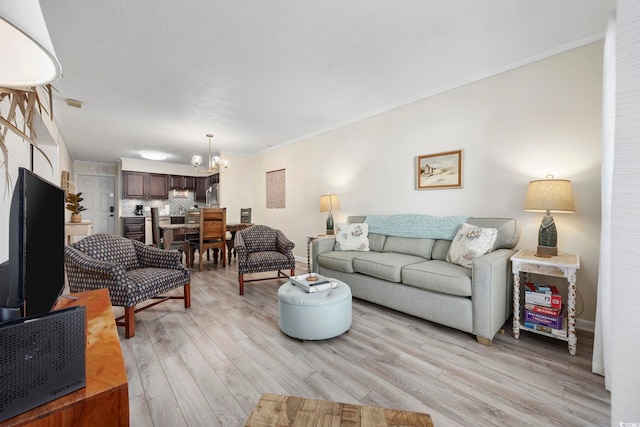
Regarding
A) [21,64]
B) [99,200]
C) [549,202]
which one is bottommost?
[549,202]

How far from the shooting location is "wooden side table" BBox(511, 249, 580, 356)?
1917 mm

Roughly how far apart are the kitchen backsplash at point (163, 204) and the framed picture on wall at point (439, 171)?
695 centimetres

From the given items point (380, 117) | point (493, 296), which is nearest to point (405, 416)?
point (493, 296)

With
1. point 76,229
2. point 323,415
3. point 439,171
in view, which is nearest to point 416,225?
point 439,171

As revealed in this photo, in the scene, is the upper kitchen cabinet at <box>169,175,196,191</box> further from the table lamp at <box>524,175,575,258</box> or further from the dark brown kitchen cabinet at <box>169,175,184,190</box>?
the table lamp at <box>524,175,575,258</box>

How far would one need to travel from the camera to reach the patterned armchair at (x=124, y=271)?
215cm

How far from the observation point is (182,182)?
8.20m

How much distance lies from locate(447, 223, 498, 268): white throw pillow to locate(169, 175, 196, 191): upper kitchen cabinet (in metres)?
7.96

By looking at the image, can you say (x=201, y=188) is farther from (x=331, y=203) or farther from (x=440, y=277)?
(x=440, y=277)

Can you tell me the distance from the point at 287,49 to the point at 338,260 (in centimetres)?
220

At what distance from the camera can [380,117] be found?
12.7 feet

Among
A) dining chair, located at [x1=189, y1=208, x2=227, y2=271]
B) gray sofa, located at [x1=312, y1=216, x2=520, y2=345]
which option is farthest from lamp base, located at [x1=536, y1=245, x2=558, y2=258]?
dining chair, located at [x1=189, y1=208, x2=227, y2=271]

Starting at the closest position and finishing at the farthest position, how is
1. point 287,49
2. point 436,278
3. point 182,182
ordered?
1. point 436,278
2. point 287,49
3. point 182,182

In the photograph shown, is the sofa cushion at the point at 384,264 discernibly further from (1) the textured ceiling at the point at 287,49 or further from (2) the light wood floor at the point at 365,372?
(1) the textured ceiling at the point at 287,49
